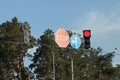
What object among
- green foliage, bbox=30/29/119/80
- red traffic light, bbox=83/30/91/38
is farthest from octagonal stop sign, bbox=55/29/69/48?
green foliage, bbox=30/29/119/80

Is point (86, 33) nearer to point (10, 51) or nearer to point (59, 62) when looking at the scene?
point (10, 51)

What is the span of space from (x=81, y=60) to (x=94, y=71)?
840cm

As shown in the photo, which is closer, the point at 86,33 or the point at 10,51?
the point at 86,33

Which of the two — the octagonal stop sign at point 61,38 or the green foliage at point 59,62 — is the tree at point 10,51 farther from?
the octagonal stop sign at point 61,38

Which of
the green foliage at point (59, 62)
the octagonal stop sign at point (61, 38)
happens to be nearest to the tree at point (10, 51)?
the green foliage at point (59, 62)

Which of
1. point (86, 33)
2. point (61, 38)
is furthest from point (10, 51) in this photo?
point (86, 33)

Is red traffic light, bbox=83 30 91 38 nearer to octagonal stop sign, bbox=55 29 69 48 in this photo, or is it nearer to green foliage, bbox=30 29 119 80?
octagonal stop sign, bbox=55 29 69 48

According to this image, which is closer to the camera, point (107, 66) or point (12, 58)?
point (12, 58)

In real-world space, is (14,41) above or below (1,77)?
above

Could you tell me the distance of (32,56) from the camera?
305ft

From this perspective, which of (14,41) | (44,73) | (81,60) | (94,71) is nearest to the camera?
(14,41)

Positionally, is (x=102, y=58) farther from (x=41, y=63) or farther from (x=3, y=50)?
(x=3, y=50)

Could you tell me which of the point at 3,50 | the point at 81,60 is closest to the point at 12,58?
the point at 3,50

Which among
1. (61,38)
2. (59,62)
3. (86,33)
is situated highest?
(59,62)
